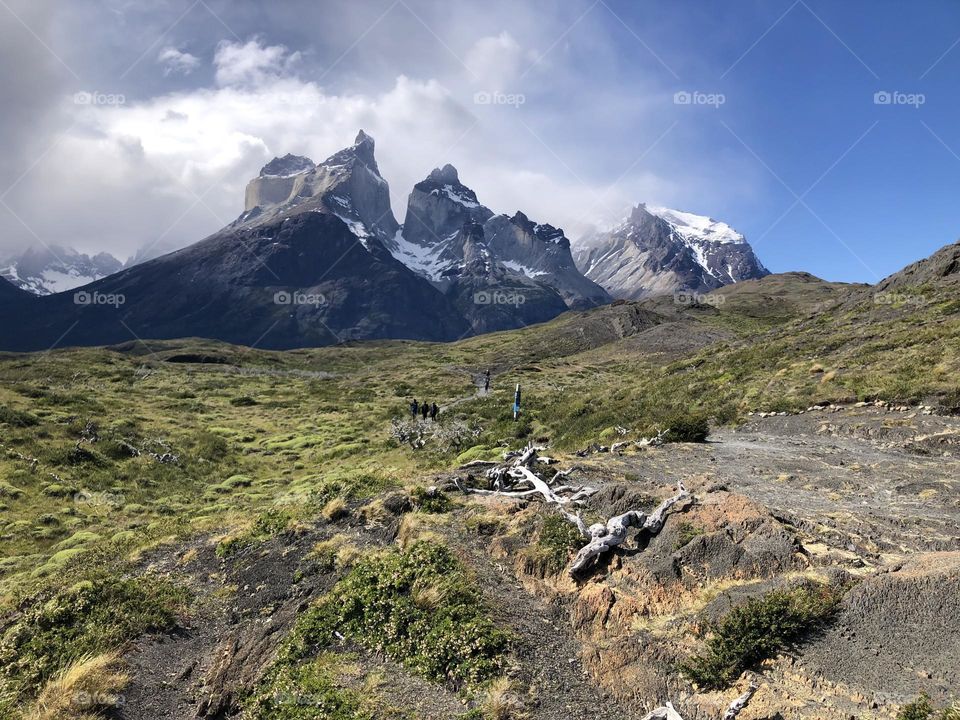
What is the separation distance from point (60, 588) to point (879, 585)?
1640cm

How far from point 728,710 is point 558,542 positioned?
483 cm

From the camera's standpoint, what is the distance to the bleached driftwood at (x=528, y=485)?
43.0 feet

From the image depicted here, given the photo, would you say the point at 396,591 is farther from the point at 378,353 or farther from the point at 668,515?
the point at 378,353

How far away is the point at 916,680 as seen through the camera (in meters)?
5.62

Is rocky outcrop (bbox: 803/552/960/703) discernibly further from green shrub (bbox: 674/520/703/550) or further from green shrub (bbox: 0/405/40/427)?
green shrub (bbox: 0/405/40/427)

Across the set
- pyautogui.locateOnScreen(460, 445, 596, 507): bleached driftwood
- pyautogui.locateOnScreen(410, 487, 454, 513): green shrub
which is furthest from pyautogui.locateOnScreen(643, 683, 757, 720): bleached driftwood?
pyautogui.locateOnScreen(410, 487, 454, 513): green shrub

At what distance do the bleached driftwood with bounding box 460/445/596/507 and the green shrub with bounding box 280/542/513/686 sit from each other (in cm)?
326

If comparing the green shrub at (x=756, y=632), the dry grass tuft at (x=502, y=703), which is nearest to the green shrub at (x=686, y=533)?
the green shrub at (x=756, y=632)

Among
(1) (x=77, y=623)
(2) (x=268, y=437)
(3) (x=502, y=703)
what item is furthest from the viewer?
(2) (x=268, y=437)

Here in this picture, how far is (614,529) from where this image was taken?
989 cm

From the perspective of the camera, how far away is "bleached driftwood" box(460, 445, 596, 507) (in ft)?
43.0

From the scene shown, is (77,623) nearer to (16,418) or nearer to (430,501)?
(430,501)

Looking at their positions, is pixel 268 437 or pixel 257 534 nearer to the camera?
pixel 257 534

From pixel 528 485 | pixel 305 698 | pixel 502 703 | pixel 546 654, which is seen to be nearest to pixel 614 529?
pixel 546 654
